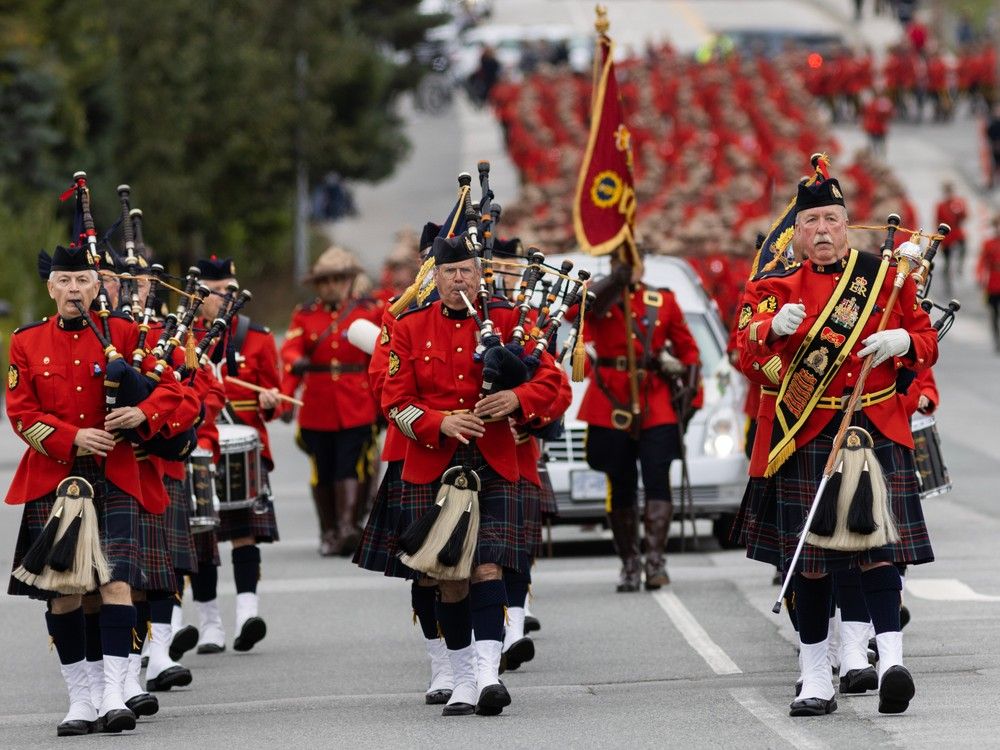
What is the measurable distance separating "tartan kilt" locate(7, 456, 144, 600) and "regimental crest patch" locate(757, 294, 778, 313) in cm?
254

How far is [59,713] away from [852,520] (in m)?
3.44

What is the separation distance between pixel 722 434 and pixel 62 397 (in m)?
6.52

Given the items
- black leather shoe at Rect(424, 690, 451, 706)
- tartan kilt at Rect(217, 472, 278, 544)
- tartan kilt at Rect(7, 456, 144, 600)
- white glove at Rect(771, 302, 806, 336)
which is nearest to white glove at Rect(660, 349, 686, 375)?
tartan kilt at Rect(217, 472, 278, 544)

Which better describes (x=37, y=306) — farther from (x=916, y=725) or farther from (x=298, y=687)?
(x=916, y=725)

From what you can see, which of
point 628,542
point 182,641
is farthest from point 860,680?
point 628,542

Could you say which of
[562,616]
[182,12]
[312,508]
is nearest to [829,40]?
[182,12]

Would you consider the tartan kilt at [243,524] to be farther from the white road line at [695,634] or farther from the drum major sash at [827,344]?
the drum major sash at [827,344]

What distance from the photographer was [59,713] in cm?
987

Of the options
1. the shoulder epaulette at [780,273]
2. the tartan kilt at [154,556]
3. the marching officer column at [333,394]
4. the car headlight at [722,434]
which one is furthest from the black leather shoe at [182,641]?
the car headlight at [722,434]

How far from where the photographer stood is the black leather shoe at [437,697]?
963 centimetres

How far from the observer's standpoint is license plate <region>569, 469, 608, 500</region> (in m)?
14.6

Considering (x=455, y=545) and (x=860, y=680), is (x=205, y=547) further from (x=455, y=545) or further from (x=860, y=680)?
(x=860, y=680)

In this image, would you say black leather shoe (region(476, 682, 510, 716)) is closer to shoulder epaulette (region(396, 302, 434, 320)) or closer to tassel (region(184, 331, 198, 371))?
shoulder epaulette (region(396, 302, 434, 320))

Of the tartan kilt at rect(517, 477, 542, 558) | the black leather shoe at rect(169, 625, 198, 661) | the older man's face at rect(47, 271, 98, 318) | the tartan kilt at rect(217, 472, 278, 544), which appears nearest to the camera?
the older man's face at rect(47, 271, 98, 318)
